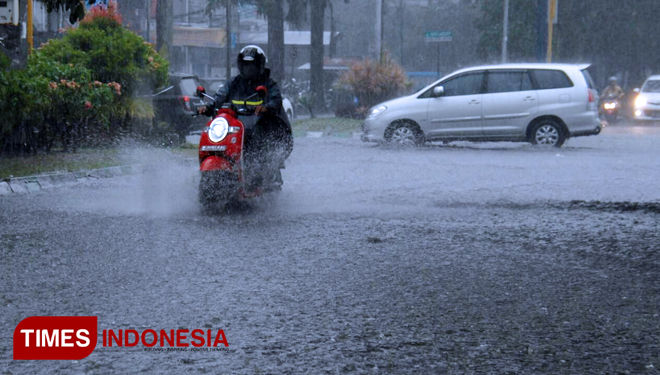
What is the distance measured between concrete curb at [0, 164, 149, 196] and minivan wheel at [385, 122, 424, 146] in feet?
21.2

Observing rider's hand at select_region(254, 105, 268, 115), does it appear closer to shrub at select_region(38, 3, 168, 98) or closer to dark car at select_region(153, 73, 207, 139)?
shrub at select_region(38, 3, 168, 98)

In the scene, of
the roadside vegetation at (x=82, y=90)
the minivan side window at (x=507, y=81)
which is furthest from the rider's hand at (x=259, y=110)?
the minivan side window at (x=507, y=81)

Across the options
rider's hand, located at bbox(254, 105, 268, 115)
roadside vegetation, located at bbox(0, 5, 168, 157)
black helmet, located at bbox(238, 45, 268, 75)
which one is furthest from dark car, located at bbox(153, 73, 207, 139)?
rider's hand, located at bbox(254, 105, 268, 115)

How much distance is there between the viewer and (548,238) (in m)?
7.66

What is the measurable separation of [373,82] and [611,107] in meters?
10.3

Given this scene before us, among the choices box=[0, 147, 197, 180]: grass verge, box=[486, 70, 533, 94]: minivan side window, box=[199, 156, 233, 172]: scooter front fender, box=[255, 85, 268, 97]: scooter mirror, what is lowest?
box=[0, 147, 197, 180]: grass verge

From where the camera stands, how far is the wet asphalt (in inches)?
173

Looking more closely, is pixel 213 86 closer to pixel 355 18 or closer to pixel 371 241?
pixel 371 241

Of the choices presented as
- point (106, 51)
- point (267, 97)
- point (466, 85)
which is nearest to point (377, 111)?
point (466, 85)

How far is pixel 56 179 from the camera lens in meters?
11.8

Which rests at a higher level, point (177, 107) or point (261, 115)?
point (261, 115)

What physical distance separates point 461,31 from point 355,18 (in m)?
14.5

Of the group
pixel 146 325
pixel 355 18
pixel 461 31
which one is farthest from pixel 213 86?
pixel 355 18

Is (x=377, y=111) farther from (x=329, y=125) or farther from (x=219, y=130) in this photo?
(x=219, y=130)
